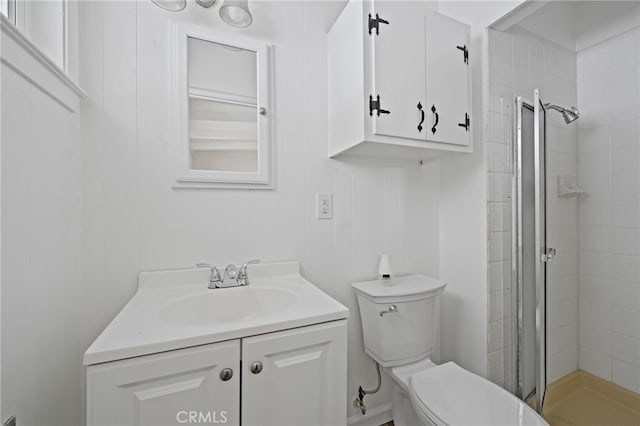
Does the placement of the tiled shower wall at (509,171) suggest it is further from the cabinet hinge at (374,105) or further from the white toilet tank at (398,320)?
the cabinet hinge at (374,105)

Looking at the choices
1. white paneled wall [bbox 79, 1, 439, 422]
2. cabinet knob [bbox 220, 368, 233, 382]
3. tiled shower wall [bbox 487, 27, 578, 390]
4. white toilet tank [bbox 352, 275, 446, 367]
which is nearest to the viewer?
cabinet knob [bbox 220, 368, 233, 382]

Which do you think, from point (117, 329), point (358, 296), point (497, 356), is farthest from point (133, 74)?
point (497, 356)

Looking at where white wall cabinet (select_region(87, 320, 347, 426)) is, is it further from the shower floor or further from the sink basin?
the shower floor

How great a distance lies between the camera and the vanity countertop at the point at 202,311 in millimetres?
660

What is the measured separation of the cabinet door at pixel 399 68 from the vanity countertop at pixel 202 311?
0.73 m

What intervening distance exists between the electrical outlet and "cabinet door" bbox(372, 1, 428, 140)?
420 millimetres

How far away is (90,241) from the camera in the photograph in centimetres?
101

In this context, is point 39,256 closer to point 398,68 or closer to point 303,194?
point 303,194

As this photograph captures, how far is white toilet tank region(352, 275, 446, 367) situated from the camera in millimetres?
1233

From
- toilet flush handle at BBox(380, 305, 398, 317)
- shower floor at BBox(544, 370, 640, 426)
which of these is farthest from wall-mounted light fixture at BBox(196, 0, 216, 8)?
shower floor at BBox(544, 370, 640, 426)

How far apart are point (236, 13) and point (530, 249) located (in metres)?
1.69

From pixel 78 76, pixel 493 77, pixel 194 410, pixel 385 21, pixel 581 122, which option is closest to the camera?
pixel 194 410

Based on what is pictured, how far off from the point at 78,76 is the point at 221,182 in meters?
0.62

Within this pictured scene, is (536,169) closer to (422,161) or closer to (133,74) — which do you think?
(422,161)
